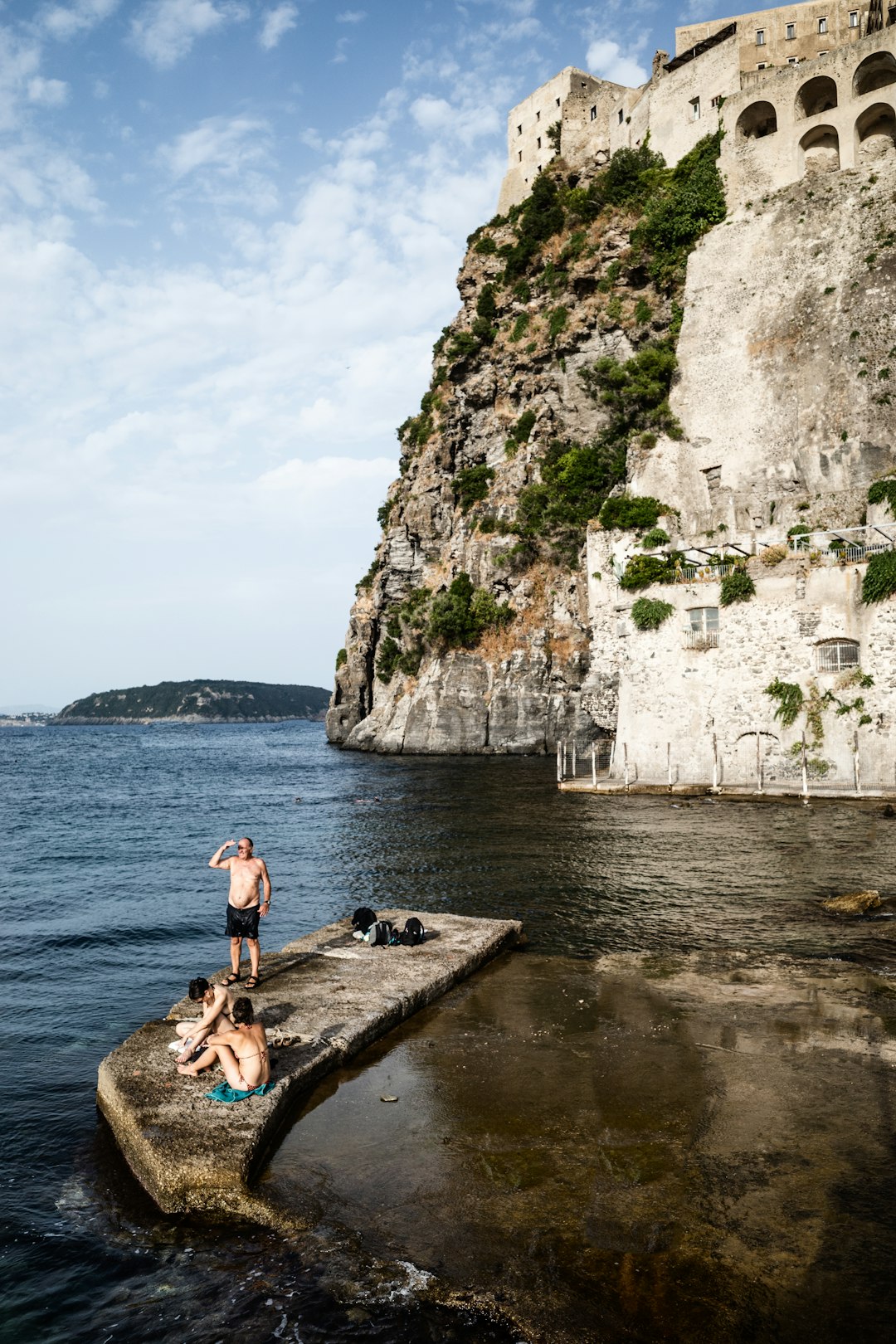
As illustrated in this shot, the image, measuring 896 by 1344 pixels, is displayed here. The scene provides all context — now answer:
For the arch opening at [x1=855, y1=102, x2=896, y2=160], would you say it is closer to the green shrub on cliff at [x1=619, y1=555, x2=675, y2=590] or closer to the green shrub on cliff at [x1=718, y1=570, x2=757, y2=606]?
the green shrub on cliff at [x1=619, y1=555, x2=675, y2=590]

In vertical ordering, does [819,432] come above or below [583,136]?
below

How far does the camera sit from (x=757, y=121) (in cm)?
4712

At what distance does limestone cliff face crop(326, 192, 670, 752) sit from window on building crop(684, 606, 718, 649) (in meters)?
19.7

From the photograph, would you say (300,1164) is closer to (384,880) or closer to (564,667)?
(384,880)

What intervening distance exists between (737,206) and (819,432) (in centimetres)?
1469

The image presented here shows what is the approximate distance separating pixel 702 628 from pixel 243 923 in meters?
24.9

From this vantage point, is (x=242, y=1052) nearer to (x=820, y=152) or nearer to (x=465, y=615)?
(x=820, y=152)

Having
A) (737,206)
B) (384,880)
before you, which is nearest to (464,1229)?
(384,880)

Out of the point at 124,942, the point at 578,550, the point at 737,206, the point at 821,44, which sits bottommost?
the point at 124,942

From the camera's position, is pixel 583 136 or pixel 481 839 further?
pixel 583 136

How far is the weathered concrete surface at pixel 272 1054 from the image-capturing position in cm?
721

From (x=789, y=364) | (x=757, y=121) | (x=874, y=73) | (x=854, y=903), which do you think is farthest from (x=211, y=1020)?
(x=874, y=73)

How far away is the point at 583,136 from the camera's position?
2474 inches

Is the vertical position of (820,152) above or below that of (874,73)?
below
